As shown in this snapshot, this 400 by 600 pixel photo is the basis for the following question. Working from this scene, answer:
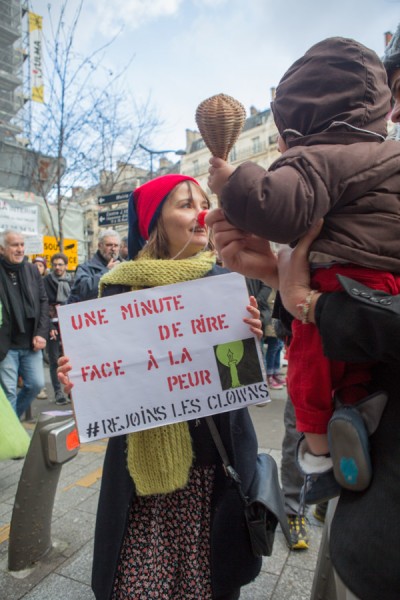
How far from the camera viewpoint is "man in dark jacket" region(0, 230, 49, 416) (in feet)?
15.1

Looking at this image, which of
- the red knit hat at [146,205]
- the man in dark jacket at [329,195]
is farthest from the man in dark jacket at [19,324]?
the man in dark jacket at [329,195]

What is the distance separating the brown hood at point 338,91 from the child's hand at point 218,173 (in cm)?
15

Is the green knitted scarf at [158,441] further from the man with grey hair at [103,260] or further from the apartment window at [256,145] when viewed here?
the apartment window at [256,145]

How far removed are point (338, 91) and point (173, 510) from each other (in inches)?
57.5

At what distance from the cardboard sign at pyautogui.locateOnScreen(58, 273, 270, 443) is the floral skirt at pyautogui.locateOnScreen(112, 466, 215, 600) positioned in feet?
1.00

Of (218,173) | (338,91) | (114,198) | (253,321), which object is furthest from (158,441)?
(114,198)

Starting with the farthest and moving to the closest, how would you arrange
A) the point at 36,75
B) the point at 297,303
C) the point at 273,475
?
the point at 36,75 → the point at 273,475 → the point at 297,303

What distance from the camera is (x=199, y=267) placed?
5.69 feet

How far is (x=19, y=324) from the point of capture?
15.3ft

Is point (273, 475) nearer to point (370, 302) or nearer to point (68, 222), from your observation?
point (370, 302)

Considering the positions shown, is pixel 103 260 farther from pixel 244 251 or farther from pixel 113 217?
pixel 113 217

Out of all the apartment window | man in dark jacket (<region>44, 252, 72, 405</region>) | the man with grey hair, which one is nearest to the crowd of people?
the man with grey hair

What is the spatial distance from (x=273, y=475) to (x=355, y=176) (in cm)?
Answer: 121

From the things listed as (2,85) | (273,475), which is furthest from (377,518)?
(2,85)
